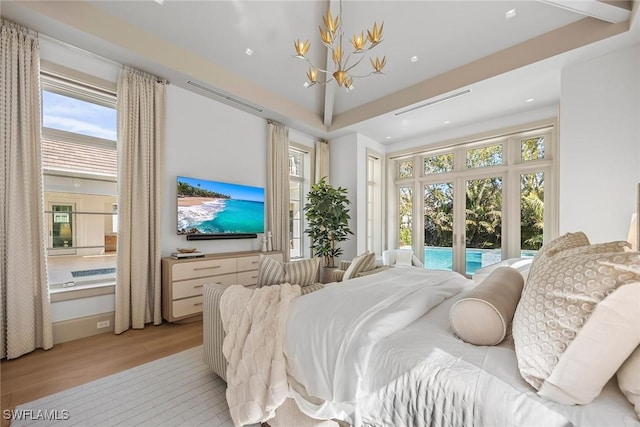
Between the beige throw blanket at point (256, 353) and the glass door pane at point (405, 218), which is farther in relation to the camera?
the glass door pane at point (405, 218)

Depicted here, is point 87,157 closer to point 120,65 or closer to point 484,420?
point 120,65

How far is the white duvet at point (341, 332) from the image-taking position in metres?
1.22

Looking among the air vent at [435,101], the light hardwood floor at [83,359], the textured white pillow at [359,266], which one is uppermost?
the air vent at [435,101]

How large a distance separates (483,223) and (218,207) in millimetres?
→ 4662

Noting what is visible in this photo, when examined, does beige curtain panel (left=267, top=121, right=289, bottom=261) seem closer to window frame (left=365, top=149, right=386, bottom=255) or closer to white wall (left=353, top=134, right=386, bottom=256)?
white wall (left=353, top=134, right=386, bottom=256)

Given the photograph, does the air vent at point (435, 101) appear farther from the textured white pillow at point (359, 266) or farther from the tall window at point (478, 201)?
the textured white pillow at point (359, 266)

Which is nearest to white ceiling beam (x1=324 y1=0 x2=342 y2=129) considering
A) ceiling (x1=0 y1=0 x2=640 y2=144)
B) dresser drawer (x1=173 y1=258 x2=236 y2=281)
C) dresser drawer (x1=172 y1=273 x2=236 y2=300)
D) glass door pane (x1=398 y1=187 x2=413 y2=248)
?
ceiling (x1=0 y1=0 x2=640 y2=144)

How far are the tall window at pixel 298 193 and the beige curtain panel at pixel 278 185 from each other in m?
0.46

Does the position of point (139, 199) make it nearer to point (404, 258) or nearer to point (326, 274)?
point (326, 274)

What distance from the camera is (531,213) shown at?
442cm

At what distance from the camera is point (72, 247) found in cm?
296

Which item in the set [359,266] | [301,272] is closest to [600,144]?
[359,266]

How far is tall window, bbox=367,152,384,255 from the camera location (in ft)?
19.3

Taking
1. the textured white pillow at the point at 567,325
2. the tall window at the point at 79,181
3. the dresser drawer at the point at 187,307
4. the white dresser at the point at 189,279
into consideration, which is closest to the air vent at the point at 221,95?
the tall window at the point at 79,181
